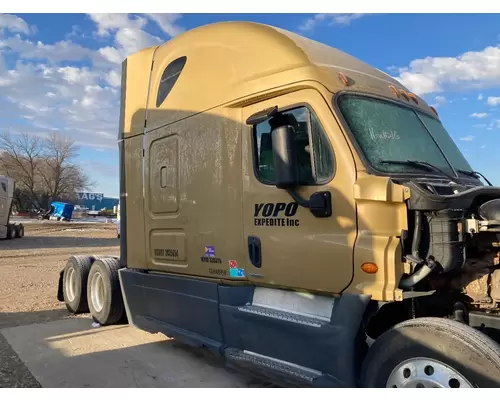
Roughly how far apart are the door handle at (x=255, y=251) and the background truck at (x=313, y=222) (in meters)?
0.02

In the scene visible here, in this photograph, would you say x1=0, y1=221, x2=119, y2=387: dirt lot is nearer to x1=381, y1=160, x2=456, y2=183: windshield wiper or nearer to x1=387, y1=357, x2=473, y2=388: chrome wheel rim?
x1=387, y1=357, x2=473, y2=388: chrome wheel rim

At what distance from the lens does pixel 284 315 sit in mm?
4129

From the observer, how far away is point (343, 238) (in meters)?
3.76

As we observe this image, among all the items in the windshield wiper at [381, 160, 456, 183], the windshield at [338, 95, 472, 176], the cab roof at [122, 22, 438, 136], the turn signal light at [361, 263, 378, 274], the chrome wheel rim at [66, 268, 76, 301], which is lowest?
the chrome wheel rim at [66, 268, 76, 301]

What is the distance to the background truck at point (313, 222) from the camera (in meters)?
3.52

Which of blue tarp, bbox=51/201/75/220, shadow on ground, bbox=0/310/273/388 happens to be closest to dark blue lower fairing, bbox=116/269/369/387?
shadow on ground, bbox=0/310/273/388

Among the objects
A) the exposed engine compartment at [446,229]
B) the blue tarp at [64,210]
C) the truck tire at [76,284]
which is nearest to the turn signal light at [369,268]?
the exposed engine compartment at [446,229]

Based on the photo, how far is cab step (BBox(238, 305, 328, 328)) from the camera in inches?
153

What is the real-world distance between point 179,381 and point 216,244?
146 centimetres

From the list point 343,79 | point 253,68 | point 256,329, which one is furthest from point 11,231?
point 343,79

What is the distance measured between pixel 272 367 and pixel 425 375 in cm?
137

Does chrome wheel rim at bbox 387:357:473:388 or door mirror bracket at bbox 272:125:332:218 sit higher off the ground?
door mirror bracket at bbox 272:125:332:218

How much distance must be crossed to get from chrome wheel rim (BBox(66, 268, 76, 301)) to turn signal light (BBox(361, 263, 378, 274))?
5.82 meters
